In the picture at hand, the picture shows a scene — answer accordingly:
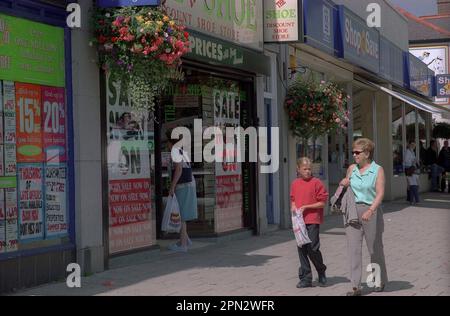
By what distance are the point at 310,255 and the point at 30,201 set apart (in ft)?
10.6

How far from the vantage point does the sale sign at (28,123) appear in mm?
7566

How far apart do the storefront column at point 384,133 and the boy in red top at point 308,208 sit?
49.4 ft

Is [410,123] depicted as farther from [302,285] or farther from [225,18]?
[302,285]

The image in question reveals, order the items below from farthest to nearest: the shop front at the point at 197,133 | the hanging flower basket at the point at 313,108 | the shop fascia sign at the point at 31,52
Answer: the hanging flower basket at the point at 313,108
the shop front at the point at 197,133
the shop fascia sign at the point at 31,52

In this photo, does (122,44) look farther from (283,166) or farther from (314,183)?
(283,166)

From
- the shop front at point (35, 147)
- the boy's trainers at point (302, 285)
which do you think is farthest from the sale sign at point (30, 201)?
the boy's trainers at point (302, 285)

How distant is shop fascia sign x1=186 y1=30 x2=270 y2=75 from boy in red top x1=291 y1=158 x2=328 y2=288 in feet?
10.6

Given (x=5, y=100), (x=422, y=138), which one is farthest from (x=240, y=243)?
(x=422, y=138)

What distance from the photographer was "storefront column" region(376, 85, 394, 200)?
73.1ft

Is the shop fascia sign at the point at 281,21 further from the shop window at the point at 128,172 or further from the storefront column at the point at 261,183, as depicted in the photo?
the shop window at the point at 128,172

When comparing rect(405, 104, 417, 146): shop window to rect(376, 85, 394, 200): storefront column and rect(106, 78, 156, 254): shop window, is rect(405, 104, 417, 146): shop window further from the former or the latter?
rect(106, 78, 156, 254): shop window

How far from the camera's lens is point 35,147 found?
7.77m

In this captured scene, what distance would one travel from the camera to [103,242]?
28.2 ft

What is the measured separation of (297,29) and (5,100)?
6.61 m
